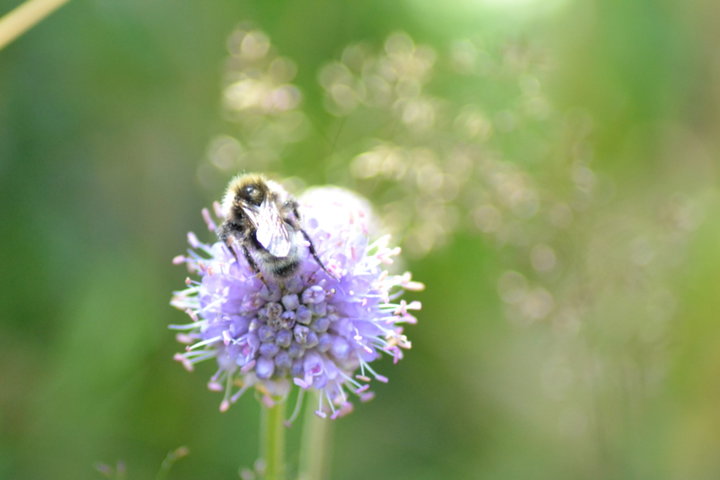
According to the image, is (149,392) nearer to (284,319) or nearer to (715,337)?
(284,319)

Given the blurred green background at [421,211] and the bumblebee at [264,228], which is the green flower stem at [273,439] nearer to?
the bumblebee at [264,228]

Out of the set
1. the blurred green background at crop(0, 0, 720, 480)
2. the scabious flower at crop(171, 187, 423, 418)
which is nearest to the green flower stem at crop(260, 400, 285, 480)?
the scabious flower at crop(171, 187, 423, 418)

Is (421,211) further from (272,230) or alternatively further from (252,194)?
(272,230)

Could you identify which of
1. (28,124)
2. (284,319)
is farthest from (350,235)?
(28,124)

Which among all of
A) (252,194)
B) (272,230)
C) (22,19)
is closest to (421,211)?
(252,194)

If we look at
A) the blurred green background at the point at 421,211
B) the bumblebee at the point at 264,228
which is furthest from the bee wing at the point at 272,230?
the blurred green background at the point at 421,211

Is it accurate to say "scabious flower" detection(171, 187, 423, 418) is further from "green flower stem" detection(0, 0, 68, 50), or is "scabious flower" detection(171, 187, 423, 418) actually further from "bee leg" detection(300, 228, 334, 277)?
"green flower stem" detection(0, 0, 68, 50)
